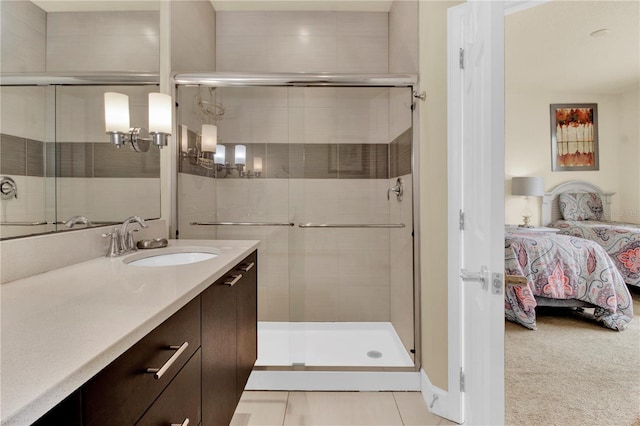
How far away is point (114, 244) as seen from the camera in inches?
51.5

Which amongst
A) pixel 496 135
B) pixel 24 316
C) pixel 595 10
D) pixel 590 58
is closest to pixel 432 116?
pixel 496 135

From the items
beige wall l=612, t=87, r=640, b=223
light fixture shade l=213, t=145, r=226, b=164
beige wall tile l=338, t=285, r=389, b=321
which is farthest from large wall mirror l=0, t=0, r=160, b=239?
beige wall l=612, t=87, r=640, b=223

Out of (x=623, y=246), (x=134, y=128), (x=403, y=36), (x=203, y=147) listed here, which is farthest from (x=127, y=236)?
(x=623, y=246)

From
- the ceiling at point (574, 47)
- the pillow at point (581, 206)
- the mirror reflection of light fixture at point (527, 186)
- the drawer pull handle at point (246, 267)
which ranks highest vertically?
the ceiling at point (574, 47)

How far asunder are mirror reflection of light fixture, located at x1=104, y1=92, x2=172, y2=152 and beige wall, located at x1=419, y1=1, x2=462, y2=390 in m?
1.52

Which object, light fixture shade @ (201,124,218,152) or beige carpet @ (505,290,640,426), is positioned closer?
beige carpet @ (505,290,640,426)

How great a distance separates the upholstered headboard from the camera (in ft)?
12.5

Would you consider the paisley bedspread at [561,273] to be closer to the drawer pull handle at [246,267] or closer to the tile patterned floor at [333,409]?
the tile patterned floor at [333,409]

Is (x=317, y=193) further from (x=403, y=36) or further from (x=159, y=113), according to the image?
(x=403, y=36)

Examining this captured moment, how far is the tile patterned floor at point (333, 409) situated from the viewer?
161 centimetres

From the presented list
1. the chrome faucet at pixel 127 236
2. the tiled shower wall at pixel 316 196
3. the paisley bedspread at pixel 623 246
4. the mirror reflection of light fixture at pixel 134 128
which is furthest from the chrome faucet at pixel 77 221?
the paisley bedspread at pixel 623 246

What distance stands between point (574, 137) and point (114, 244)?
205 inches

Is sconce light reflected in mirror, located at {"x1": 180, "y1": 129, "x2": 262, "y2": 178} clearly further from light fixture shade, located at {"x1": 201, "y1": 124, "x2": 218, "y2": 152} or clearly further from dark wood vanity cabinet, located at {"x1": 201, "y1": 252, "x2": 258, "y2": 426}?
dark wood vanity cabinet, located at {"x1": 201, "y1": 252, "x2": 258, "y2": 426}

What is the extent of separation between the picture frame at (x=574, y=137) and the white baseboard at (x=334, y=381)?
387 cm
